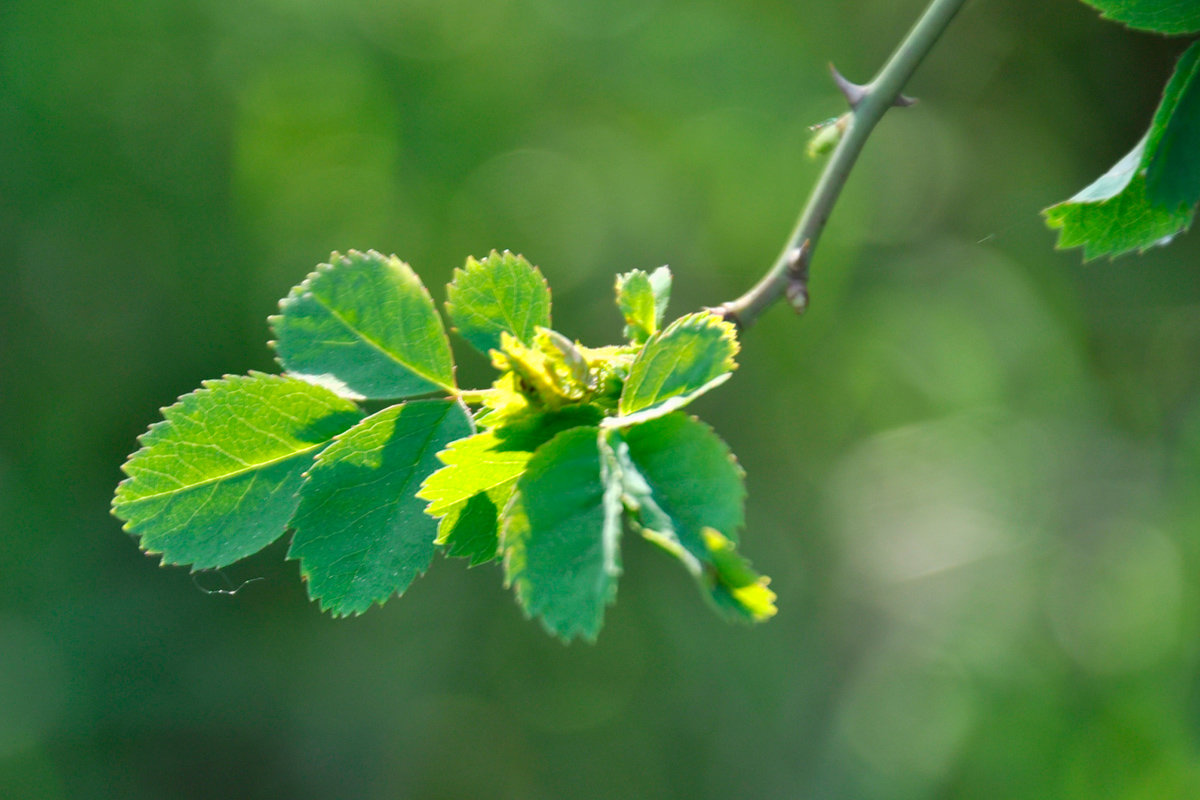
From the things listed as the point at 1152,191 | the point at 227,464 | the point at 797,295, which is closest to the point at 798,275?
the point at 797,295

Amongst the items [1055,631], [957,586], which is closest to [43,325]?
[957,586]

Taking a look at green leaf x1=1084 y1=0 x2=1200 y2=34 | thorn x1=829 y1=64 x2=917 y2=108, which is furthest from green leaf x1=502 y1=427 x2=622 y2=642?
green leaf x1=1084 y1=0 x2=1200 y2=34

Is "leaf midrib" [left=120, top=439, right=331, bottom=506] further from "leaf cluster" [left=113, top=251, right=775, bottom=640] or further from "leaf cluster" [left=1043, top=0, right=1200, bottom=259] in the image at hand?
"leaf cluster" [left=1043, top=0, right=1200, bottom=259]

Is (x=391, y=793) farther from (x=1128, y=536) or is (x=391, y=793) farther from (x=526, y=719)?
(x=1128, y=536)

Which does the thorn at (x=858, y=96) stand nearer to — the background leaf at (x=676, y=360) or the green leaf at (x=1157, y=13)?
the green leaf at (x=1157, y=13)

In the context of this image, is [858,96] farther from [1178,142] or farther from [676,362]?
[676,362]
